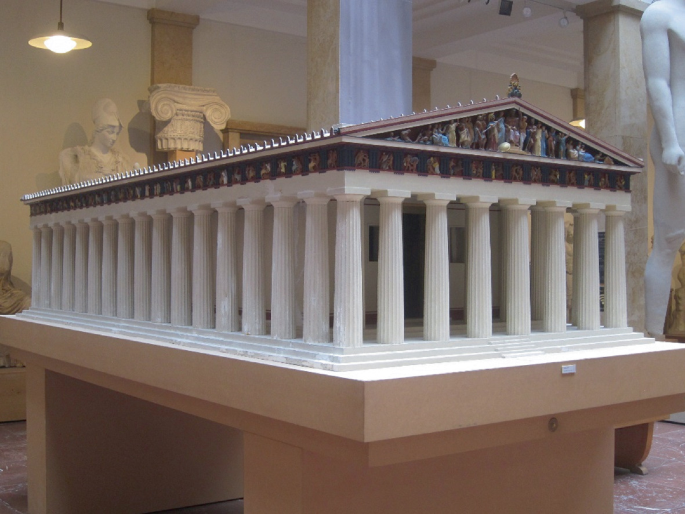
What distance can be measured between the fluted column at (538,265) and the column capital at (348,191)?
1479 millimetres

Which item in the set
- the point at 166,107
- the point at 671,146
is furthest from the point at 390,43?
the point at 166,107

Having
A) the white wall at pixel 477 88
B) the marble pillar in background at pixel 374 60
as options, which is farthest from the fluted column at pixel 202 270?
the white wall at pixel 477 88

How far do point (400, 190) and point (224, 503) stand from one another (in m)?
4.22

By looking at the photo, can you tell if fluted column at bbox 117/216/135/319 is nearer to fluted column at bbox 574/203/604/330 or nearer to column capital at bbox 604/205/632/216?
fluted column at bbox 574/203/604/330

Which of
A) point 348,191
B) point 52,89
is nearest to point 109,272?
point 348,191

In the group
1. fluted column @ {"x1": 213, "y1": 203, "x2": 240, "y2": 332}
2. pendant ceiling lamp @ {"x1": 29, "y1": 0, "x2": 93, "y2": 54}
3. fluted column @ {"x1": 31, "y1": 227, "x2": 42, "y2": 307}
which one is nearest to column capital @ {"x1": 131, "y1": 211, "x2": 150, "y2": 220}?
fluted column @ {"x1": 213, "y1": 203, "x2": 240, "y2": 332}

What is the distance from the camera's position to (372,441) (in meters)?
3.02

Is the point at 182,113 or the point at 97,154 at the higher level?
the point at 182,113

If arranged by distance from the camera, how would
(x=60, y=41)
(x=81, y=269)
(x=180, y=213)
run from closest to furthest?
(x=180, y=213)
(x=81, y=269)
(x=60, y=41)

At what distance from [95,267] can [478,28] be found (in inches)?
417

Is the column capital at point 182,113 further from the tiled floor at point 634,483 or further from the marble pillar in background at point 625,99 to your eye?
the marble pillar in background at point 625,99

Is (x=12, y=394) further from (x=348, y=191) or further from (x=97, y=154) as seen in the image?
(x=348, y=191)

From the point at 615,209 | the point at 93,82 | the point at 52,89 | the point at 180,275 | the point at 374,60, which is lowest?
the point at 180,275

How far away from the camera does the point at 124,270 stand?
17.1 ft
